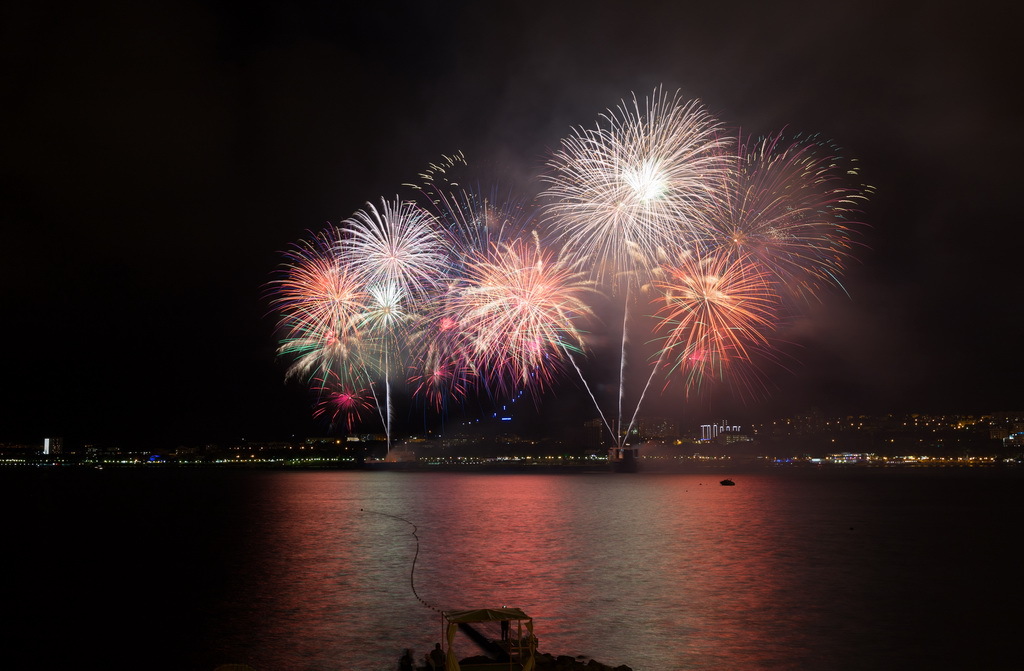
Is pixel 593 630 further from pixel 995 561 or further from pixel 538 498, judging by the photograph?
pixel 538 498

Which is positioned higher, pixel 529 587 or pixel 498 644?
pixel 498 644

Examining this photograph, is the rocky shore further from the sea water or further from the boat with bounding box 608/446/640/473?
the boat with bounding box 608/446/640/473

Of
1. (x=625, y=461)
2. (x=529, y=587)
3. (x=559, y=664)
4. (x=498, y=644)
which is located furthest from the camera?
(x=625, y=461)

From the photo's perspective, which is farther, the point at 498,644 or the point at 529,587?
the point at 529,587

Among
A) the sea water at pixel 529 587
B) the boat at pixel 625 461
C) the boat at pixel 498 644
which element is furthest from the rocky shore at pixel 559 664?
the boat at pixel 625 461

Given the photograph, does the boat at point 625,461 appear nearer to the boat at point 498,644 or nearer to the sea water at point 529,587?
the sea water at point 529,587

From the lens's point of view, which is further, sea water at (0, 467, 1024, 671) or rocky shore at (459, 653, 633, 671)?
sea water at (0, 467, 1024, 671)

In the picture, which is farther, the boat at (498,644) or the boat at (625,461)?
the boat at (625,461)

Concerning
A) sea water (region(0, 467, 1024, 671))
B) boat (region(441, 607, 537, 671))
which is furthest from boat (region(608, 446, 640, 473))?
boat (region(441, 607, 537, 671))

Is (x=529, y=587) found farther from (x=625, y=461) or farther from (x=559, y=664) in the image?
(x=625, y=461)

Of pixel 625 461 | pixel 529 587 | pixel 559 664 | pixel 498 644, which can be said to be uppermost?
pixel 559 664

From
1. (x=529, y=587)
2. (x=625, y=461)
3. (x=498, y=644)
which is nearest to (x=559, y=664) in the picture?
(x=498, y=644)

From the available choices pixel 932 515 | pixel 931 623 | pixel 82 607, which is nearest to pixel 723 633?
pixel 931 623

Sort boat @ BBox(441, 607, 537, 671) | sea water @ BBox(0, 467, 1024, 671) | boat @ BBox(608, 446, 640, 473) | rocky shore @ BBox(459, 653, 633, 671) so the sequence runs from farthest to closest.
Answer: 1. boat @ BBox(608, 446, 640, 473)
2. sea water @ BBox(0, 467, 1024, 671)
3. rocky shore @ BBox(459, 653, 633, 671)
4. boat @ BBox(441, 607, 537, 671)
